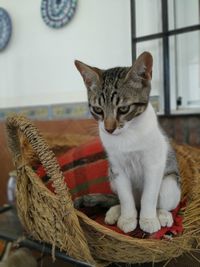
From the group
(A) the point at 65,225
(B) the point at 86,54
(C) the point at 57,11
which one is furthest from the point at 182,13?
(A) the point at 65,225

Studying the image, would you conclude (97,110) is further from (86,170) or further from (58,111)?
(58,111)

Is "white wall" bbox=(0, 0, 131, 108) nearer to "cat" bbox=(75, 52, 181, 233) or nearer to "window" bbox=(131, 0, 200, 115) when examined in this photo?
"window" bbox=(131, 0, 200, 115)

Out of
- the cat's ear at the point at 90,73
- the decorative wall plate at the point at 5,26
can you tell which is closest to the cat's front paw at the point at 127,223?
the cat's ear at the point at 90,73

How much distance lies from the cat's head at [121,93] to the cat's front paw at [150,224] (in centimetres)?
20

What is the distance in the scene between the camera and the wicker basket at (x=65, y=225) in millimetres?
555

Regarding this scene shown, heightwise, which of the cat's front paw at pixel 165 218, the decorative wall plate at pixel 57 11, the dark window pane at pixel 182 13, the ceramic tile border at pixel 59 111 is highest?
the decorative wall plate at pixel 57 11

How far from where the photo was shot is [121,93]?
1.99 ft

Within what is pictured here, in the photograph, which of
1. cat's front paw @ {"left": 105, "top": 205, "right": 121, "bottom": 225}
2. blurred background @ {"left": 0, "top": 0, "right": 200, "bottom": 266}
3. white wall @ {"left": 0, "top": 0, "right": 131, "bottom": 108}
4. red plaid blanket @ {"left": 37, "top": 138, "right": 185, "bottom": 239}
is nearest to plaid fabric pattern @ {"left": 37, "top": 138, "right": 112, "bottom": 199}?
red plaid blanket @ {"left": 37, "top": 138, "right": 185, "bottom": 239}

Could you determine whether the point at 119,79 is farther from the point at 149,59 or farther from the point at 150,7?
the point at 150,7

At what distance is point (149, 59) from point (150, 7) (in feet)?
2.49

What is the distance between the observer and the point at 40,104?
1580 millimetres

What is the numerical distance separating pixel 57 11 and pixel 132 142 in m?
1.03

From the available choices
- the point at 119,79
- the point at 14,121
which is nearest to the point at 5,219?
the point at 14,121

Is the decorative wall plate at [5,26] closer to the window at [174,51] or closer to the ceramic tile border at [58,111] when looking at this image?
the ceramic tile border at [58,111]
